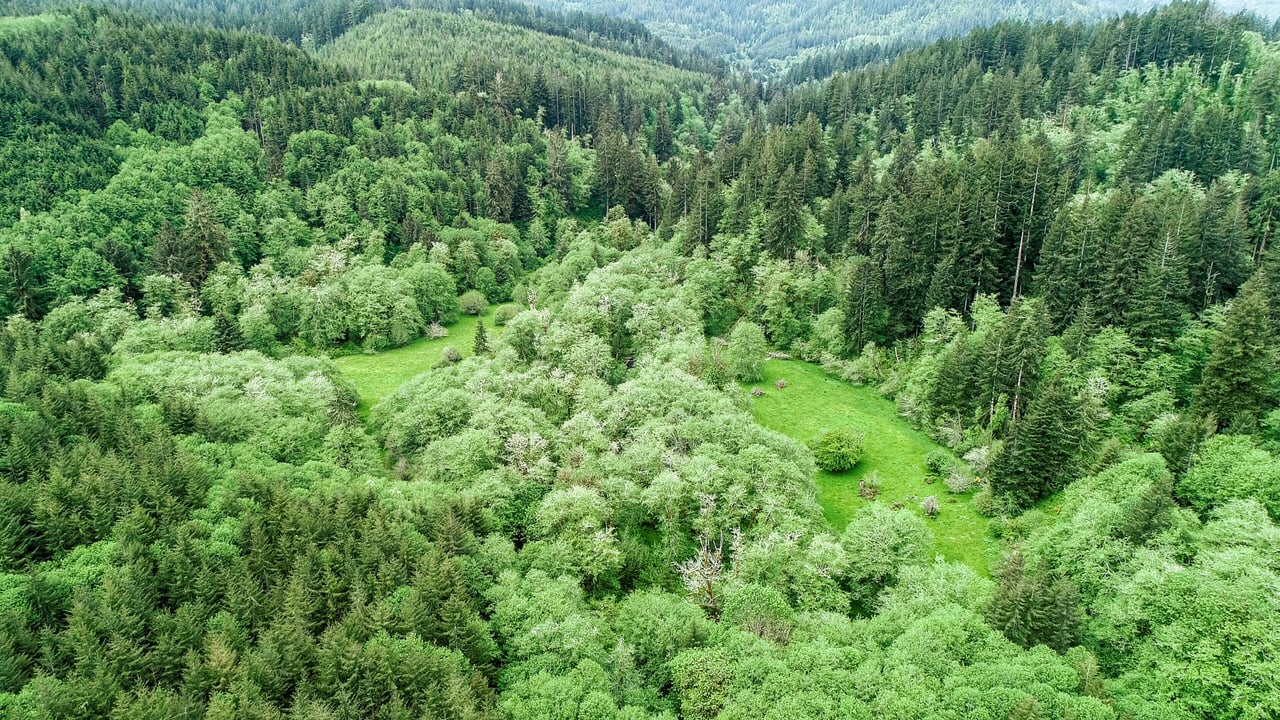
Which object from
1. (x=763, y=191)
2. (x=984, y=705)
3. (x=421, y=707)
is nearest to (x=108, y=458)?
(x=421, y=707)

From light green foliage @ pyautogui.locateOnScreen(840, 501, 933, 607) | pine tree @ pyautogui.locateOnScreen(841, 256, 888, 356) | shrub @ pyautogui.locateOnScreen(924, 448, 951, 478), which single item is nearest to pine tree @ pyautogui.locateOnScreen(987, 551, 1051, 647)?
light green foliage @ pyautogui.locateOnScreen(840, 501, 933, 607)

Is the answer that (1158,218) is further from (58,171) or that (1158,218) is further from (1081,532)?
(58,171)

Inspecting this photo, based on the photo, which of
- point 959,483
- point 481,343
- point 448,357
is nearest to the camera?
point 959,483

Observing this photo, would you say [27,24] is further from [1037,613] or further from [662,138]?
[1037,613]

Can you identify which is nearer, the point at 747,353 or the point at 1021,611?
the point at 1021,611

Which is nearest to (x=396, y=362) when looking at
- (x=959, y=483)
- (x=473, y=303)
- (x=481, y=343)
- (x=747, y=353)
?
(x=481, y=343)

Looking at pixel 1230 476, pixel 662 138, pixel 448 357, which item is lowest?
pixel 448 357
